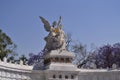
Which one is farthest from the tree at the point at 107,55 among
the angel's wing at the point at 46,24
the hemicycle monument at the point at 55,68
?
the angel's wing at the point at 46,24

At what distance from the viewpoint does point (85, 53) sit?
226 feet

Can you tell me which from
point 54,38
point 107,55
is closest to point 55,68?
point 54,38

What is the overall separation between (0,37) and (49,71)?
65.7 feet

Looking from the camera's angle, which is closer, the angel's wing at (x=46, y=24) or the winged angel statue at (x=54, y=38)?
the winged angel statue at (x=54, y=38)

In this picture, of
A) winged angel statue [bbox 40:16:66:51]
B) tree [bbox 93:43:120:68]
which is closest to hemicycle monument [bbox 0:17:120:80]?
winged angel statue [bbox 40:16:66:51]

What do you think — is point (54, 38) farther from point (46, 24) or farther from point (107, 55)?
point (107, 55)

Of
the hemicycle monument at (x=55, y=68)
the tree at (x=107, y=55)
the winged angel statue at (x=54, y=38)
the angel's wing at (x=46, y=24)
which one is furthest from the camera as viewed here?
the tree at (x=107, y=55)

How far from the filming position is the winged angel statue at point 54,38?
46688 millimetres

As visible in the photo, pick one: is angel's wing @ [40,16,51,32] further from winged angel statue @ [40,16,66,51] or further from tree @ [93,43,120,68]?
tree @ [93,43,120,68]

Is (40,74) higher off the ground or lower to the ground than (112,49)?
lower

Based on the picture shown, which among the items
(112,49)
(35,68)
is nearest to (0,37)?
(35,68)

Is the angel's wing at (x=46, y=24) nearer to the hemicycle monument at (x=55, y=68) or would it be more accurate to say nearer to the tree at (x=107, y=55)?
the hemicycle monument at (x=55, y=68)

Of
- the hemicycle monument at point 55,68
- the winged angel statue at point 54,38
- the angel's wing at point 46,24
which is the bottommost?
the hemicycle monument at point 55,68

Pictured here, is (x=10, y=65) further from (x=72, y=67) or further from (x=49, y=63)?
(x=72, y=67)
